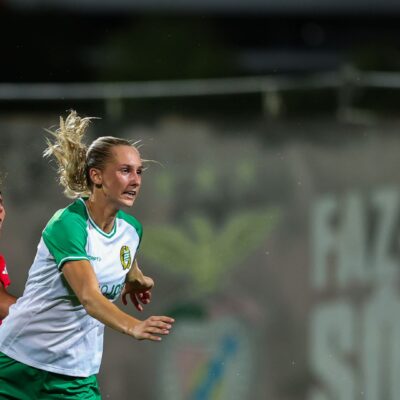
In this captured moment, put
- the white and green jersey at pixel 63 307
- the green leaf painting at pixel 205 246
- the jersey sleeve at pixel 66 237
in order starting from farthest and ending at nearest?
the green leaf painting at pixel 205 246
the white and green jersey at pixel 63 307
the jersey sleeve at pixel 66 237

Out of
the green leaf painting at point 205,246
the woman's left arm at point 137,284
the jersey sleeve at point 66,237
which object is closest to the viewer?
the jersey sleeve at point 66,237

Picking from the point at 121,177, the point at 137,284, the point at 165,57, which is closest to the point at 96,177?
the point at 121,177

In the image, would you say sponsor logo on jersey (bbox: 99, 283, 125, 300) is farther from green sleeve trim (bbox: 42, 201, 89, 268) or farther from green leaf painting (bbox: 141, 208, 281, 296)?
green leaf painting (bbox: 141, 208, 281, 296)

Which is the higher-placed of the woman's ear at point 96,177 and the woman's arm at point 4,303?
the woman's ear at point 96,177

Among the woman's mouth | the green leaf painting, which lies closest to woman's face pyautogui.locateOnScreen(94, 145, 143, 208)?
the woman's mouth

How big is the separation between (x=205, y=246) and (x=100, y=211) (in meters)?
2.77

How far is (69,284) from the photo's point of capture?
518cm

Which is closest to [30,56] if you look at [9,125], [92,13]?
[9,125]

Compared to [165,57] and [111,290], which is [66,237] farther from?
[165,57]

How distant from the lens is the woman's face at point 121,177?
207 inches

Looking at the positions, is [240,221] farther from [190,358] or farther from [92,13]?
[92,13]

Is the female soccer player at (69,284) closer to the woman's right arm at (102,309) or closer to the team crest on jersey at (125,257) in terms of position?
the team crest on jersey at (125,257)

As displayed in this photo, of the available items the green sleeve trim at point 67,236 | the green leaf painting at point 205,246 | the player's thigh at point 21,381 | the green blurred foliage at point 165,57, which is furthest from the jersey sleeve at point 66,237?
the green blurred foliage at point 165,57

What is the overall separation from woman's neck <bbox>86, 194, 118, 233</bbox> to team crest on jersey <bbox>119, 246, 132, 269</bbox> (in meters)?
0.11
